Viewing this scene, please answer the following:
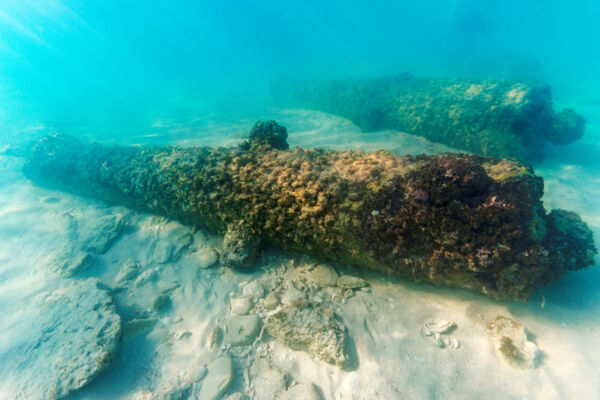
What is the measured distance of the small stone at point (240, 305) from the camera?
161 inches

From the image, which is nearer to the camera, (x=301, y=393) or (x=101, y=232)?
(x=301, y=393)

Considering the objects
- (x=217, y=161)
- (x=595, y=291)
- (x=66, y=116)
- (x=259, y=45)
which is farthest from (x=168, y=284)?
(x=259, y=45)

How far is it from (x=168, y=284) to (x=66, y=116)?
3124 cm

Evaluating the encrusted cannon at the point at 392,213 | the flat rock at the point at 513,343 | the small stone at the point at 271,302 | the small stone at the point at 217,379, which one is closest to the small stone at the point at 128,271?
the encrusted cannon at the point at 392,213

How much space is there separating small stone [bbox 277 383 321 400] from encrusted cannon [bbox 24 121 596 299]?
6.14 feet

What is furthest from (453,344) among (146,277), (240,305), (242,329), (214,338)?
(146,277)

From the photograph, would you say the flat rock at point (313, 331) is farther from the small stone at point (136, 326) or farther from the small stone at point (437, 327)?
the small stone at point (136, 326)

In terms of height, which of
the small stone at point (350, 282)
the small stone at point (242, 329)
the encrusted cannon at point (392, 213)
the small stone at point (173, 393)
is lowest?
the small stone at point (173, 393)

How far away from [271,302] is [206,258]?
1840mm

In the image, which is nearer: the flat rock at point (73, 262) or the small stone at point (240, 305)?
the small stone at point (240, 305)

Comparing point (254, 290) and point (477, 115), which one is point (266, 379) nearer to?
point (254, 290)

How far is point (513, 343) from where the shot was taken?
10.0 feet

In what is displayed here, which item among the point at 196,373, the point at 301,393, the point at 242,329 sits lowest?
the point at 196,373

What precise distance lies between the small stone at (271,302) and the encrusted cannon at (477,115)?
832cm
